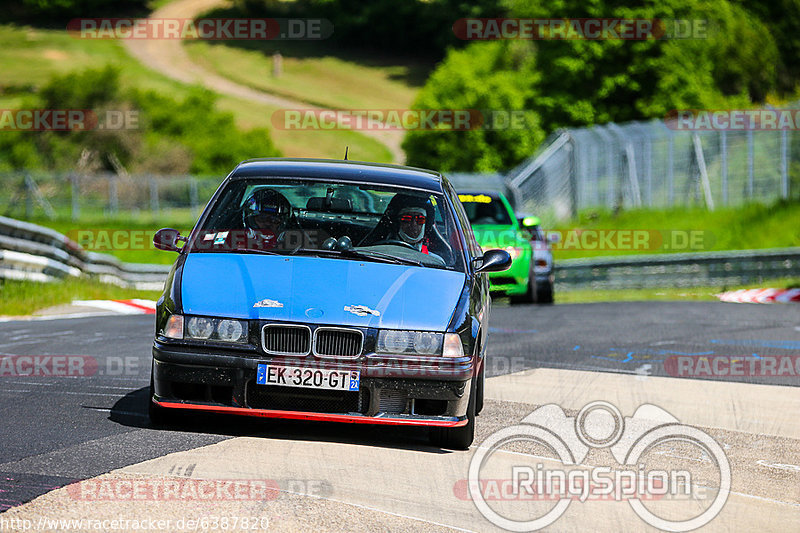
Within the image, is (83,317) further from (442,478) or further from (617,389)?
(442,478)

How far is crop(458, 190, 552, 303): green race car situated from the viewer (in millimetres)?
16844

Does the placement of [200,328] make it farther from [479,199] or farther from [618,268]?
[618,268]

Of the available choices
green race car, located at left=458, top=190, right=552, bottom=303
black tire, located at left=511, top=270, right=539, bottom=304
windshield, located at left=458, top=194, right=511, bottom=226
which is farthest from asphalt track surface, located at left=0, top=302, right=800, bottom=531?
black tire, located at left=511, top=270, right=539, bottom=304

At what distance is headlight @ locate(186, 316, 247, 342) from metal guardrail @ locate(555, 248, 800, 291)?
18.0m

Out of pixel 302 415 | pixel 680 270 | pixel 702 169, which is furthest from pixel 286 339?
pixel 702 169

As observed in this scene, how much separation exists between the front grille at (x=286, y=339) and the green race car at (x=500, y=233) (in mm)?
10228

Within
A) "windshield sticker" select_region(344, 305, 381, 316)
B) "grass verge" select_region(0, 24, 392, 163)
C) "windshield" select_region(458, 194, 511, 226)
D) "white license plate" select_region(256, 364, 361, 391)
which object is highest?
"grass verge" select_region(0, 24, 392, 163)

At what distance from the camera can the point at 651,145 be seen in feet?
111

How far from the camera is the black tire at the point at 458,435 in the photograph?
6.75 meters

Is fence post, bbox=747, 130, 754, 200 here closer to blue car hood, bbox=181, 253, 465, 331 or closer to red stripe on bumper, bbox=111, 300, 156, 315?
red stripe on bumper, bbox=111, 300, 156, 315

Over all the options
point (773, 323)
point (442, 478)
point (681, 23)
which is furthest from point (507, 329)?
point (681, 23)

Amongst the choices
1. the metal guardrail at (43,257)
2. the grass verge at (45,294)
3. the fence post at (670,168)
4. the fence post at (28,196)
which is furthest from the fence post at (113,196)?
the grass verge at (45,294)

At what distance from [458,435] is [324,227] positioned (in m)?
1.91

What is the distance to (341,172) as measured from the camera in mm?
7984
